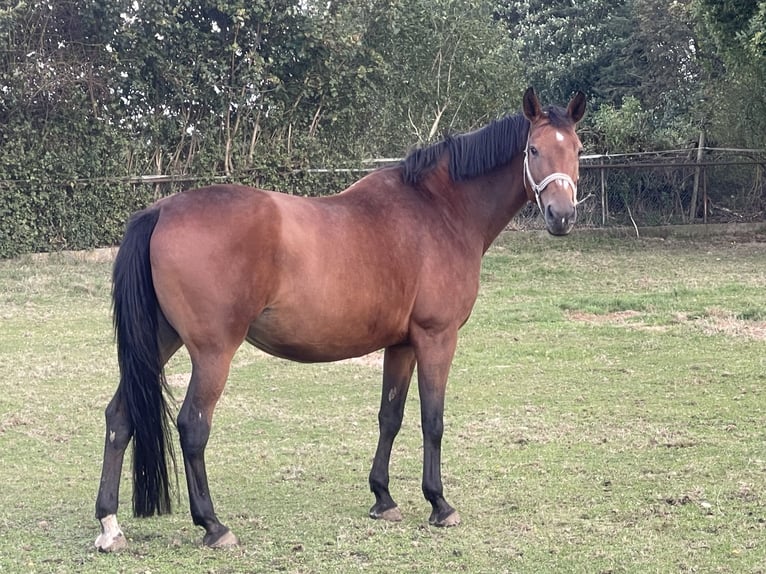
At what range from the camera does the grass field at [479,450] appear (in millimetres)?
Answer: 4426

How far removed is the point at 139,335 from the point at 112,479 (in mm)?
744

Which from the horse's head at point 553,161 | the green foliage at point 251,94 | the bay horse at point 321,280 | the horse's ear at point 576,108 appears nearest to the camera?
the bay horse at point 321,280

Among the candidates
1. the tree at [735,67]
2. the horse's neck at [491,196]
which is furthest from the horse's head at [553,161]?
the tree at [735,67]

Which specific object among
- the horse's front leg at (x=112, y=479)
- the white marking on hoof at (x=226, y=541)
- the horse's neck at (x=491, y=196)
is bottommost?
the white marking on hoof at (x=226, y=541)

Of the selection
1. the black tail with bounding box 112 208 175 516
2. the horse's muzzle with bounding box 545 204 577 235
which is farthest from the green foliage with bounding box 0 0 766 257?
the black tail with bounding box 112 208 175 516

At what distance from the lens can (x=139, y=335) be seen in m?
4.56

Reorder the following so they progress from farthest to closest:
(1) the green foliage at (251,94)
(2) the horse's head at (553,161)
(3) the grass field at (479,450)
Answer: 1. (1) the green foliage at (251,94)
2. (2) the horse's head at (553,161)
3. (3) the grass field at (479,450)

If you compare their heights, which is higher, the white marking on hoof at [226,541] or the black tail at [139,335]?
the black tail at [139,335]

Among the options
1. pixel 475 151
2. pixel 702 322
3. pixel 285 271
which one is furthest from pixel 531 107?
pixel 702 322

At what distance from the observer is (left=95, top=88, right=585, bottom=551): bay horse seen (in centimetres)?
453

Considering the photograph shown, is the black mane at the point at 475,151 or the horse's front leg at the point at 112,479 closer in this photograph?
the horse's front leg at the point at 112,479

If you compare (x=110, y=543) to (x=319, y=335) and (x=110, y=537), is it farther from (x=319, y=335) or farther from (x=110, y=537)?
(x=319, y=335)

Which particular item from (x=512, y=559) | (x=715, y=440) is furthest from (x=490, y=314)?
(x=512, y=559)

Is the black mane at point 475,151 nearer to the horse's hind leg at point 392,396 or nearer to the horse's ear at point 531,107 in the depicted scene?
the horse's ear at point 531,107
